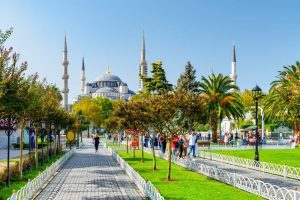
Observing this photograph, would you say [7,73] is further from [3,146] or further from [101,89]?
[101,89]

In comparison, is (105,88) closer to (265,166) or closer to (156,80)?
(156,80)

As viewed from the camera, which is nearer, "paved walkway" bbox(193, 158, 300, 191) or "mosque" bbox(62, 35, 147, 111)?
"paved walkway" bbox(193, 158, 300, 191)

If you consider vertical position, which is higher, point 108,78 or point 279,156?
point 108,78

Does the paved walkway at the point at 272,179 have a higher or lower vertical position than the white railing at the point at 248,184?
lower

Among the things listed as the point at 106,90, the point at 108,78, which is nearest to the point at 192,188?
the point at 106,90

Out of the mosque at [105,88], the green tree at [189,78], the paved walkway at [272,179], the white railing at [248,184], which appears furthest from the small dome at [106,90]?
the paved walkway at [272,179]

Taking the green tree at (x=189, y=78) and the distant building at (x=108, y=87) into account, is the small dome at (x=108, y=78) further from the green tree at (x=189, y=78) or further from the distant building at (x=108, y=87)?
the green tree at (x=189, y=78)

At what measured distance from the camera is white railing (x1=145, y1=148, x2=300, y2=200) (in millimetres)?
10989

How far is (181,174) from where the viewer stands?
1727 centimetres

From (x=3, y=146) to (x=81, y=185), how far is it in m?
27.7

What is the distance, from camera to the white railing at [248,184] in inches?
433

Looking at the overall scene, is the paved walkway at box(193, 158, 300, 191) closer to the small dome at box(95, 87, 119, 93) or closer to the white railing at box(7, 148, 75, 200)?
the white railing at box(7, 148, 75, 200)

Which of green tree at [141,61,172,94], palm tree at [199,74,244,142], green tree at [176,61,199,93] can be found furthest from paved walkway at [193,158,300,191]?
green tree at [176,61,199,93]

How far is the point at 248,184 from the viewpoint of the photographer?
1348cm
